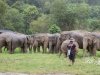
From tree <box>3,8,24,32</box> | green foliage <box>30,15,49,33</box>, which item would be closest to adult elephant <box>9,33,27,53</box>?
tree <box>3,8,24,32</box>

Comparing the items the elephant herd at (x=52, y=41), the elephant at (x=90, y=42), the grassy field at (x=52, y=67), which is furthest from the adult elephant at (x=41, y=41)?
the grassy field at (x=52, y=67)

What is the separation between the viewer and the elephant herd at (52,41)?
2394 cm

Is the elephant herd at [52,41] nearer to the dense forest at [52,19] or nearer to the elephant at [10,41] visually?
the elephant at [10,41]

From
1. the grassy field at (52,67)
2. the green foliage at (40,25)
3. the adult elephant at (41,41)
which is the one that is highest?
the grassy field at (52,67)

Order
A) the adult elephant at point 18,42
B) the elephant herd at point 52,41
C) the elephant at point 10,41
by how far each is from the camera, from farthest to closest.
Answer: the adult elephant at point 18,42 < the elephant at point 10,41 < the elephant herd at point 52,41

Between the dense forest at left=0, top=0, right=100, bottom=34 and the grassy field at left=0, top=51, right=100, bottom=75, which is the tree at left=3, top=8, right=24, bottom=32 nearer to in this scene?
the dense forest at left=0, top=0, right=100, bottom=34

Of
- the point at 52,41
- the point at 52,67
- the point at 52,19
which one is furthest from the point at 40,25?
the point at 52,67

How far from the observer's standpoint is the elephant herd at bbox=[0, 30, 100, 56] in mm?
23938

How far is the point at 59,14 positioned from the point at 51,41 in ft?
109

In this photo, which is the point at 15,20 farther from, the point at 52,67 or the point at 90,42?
the point at 52,67

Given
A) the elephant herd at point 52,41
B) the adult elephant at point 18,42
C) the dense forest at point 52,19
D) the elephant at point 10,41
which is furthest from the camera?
the dense forest at point 52,19

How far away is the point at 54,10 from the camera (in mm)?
63312

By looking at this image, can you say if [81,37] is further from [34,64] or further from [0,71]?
[0,71]

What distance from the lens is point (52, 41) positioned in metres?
29.7
